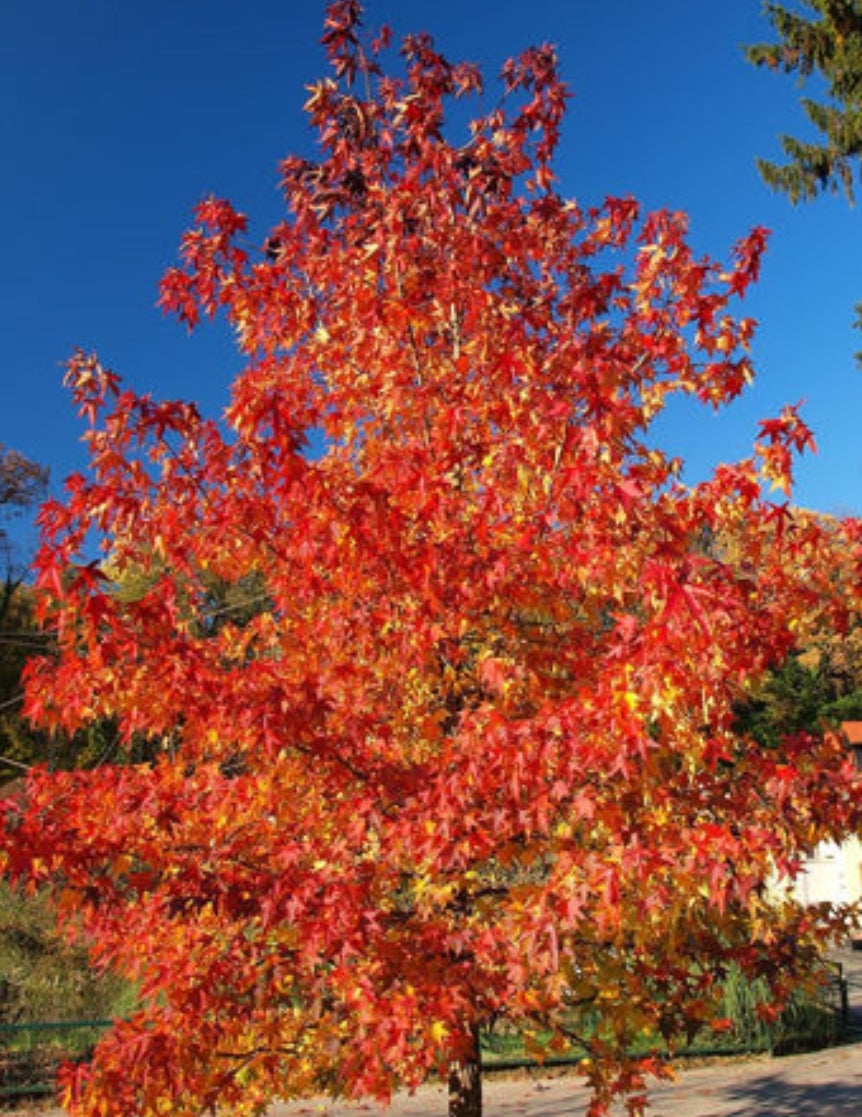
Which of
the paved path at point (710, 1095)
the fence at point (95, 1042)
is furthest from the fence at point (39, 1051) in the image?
the paved path at point (710, 1095)

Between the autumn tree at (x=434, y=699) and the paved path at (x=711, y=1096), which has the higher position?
the autumn tree at (x=434, y=699)

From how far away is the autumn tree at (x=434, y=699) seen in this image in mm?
3541

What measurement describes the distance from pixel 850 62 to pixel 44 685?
17741 mm

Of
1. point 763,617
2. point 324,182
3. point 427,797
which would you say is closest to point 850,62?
point 324,182

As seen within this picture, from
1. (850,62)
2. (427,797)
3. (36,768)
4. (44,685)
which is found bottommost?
(427,797)

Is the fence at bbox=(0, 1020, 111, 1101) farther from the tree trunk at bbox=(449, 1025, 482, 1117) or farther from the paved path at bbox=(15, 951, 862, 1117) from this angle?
the tree trunk at bbox=(449, 1025, 482, 1117)

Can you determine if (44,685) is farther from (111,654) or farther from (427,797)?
(427,797)

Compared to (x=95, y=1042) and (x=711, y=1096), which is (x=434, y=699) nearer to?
(x=711, y=1096)

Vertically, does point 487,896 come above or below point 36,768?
below

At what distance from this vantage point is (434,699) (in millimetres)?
5141

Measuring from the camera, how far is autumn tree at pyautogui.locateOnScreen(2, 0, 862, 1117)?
3.54 m

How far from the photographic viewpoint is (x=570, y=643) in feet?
15.3

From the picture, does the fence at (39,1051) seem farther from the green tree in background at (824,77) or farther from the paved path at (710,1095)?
the green tree in background at (824,77)

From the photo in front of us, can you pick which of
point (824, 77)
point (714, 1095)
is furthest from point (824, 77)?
point (714, 1095)
